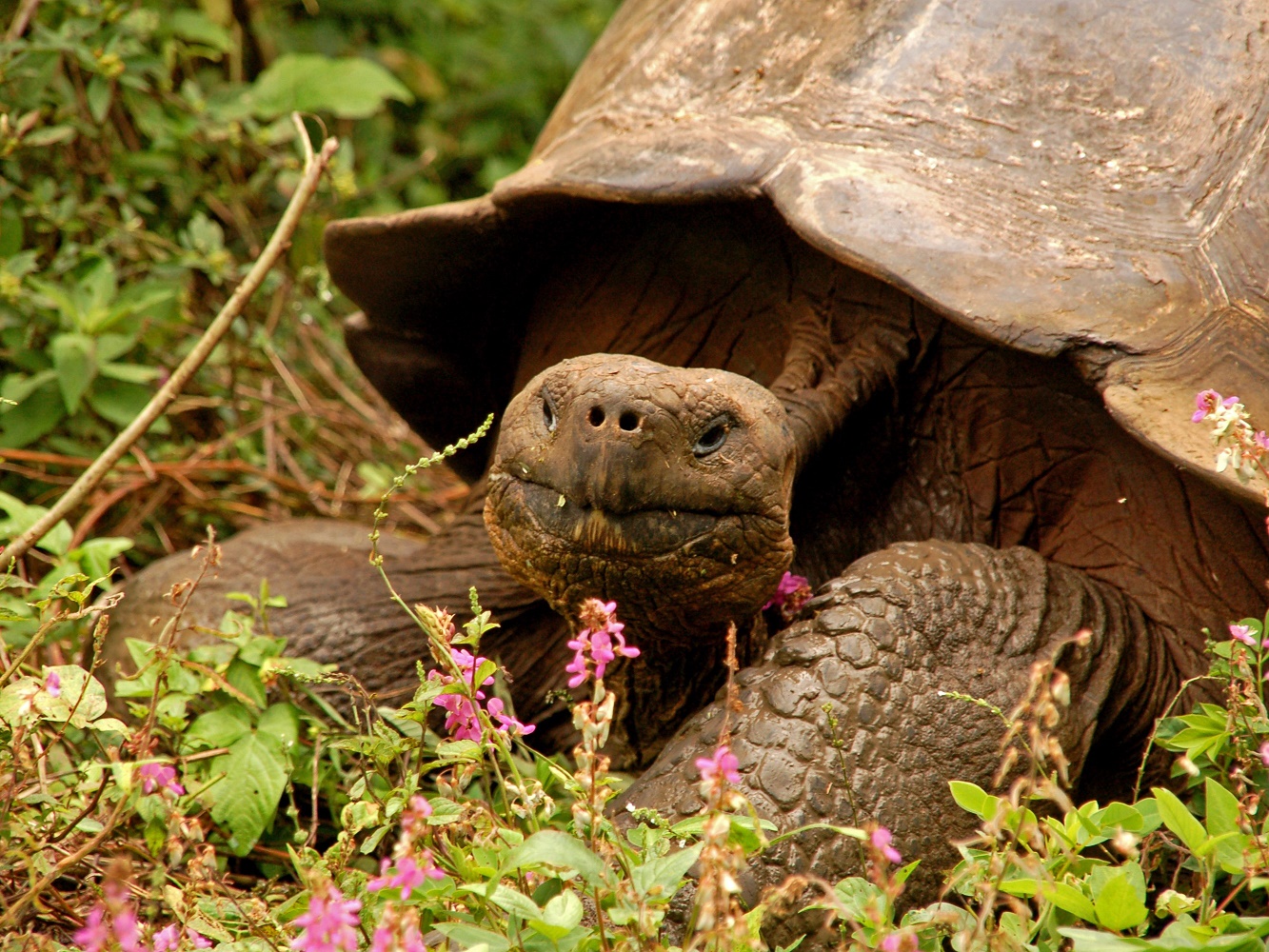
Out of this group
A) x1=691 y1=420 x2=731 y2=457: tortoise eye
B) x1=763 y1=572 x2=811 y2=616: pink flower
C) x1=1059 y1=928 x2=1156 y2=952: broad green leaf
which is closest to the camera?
x1=1059 y1=928 x2=1156 y2=952: broad green leaf

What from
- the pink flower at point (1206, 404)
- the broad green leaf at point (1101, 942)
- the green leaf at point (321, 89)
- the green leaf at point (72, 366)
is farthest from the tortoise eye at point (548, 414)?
the green leaf at point (321, 89)

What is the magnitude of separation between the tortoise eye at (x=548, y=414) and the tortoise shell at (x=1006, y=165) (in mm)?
520

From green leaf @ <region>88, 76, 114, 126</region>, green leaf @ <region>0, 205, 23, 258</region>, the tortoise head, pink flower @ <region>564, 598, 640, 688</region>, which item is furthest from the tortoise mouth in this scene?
green leaf @ <region>88, 76, 114, 126</region>

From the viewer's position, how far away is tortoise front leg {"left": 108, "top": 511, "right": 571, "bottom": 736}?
284cm

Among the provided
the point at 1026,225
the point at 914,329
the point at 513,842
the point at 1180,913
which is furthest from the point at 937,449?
the point at 513,842

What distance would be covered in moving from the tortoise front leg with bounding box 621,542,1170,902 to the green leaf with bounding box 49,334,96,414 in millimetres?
1897

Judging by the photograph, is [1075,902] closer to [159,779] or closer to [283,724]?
[159,779]

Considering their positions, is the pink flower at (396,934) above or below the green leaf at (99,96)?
below

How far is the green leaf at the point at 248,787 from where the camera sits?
2.17m

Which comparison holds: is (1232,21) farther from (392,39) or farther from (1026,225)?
(392,39)

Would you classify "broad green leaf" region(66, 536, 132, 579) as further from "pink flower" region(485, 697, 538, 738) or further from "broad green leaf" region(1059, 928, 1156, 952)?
"broad green leaf" region(1059, 928, 1156, 952)

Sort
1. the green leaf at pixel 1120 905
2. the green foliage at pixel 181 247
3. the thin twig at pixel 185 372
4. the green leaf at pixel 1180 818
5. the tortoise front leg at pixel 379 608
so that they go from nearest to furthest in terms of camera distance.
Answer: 1. the green leaf at pixel 1120 905
2. the green leaf at pixel 1180 818
3. the thin twig at pixel 185 372
4. the tortoise front leg at pixel 379 608
5. the green foliage at pixel 181 247

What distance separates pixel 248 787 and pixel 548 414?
774mm

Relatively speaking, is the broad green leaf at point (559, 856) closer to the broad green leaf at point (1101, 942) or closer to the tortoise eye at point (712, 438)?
the broad green leaf at point (1101, 942)
